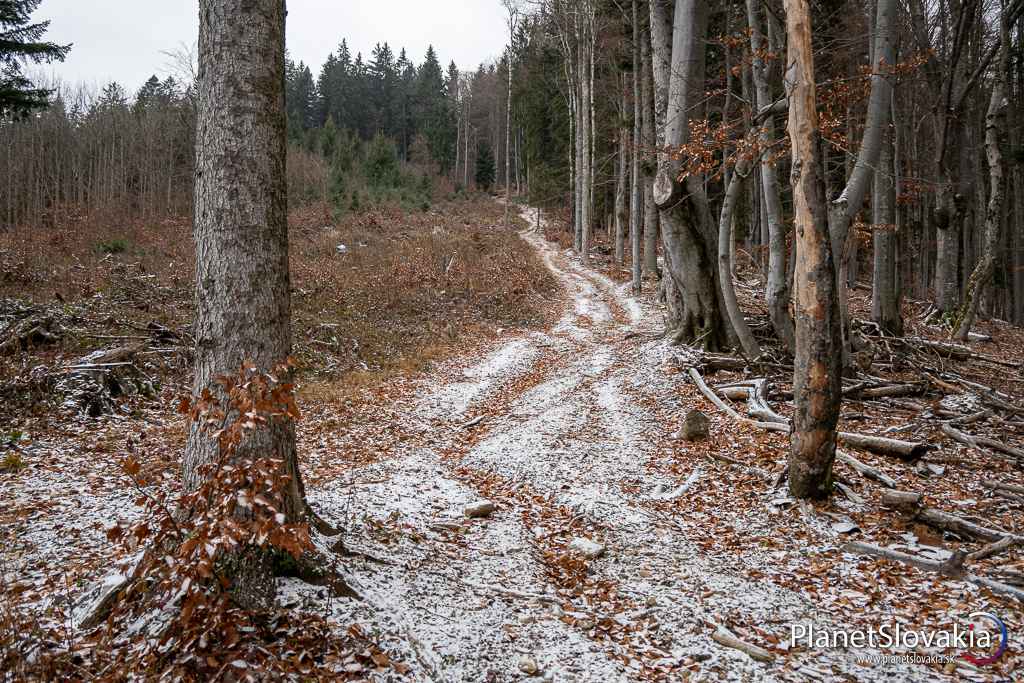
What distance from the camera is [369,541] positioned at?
15.4ft

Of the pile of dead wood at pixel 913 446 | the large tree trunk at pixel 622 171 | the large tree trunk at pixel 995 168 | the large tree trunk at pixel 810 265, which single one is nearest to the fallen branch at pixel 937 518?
the pile of dead wood at pixel 913 446

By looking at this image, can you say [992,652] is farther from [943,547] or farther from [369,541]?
[369,541]

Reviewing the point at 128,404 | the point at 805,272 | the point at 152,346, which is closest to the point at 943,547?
the point at 805,272

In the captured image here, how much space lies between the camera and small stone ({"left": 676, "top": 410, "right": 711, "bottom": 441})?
7789 mm

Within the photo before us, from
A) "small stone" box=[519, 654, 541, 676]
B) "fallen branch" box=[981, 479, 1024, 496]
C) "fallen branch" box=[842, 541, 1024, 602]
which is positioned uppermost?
"fallen branch" box=[981, 479, 1024, 496]

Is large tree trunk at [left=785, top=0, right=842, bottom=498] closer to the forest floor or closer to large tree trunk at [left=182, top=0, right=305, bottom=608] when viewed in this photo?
the forest floor

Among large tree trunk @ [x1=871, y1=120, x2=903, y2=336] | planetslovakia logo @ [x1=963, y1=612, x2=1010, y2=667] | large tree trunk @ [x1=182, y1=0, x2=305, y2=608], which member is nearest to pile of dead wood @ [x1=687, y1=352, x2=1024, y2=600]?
planetslovakia logo @ [x1=963, y1=612, x2=1010, y2=667]

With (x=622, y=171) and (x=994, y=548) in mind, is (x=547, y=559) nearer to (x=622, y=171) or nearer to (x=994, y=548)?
(x=994, y=548)

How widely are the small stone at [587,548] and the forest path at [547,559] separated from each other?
4 cm

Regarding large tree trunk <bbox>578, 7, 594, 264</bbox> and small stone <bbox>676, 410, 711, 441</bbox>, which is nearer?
small stone <bbox>676, 410, 711, 441</bbox>

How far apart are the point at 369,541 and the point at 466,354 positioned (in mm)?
10062

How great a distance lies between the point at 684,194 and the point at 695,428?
5.47 m

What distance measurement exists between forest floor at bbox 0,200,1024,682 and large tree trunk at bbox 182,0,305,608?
2.77ft

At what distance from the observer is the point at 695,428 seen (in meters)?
7.82
